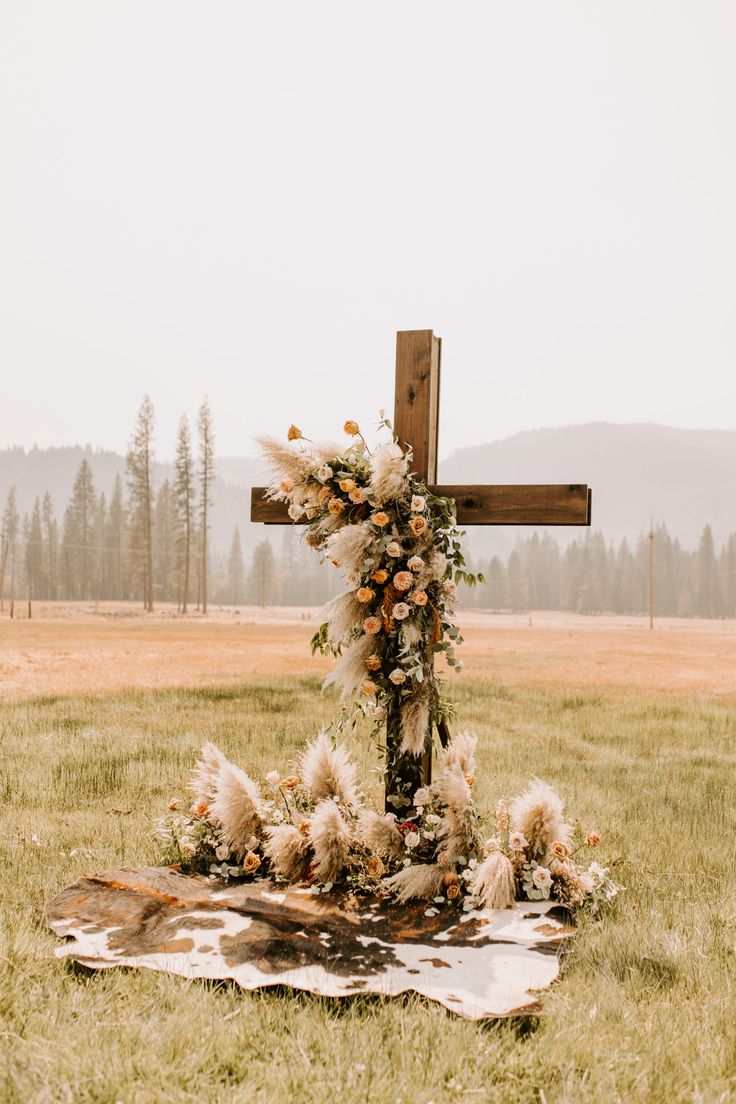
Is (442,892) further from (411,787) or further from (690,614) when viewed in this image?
(690,614)

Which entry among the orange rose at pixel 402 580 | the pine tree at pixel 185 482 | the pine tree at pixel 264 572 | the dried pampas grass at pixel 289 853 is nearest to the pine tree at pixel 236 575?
A: the pine tree at pixel 264 572

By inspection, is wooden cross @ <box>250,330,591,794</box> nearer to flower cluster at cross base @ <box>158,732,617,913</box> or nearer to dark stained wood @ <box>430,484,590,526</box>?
dark stained wood @ <box>430,484,590,526</box>

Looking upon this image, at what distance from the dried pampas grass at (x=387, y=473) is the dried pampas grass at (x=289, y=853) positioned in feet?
7.56

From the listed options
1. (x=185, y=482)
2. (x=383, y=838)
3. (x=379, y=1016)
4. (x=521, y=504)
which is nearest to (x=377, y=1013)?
(x=379, y=1016)

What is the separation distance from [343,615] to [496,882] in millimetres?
1953

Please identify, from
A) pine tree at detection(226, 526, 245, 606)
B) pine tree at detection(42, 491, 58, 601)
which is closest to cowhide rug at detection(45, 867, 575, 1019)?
pine tree at detection(42, 491, 58, 601)

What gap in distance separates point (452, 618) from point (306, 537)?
1218 mm

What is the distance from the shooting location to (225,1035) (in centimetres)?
319

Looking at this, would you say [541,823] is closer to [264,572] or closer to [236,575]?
[264,572]

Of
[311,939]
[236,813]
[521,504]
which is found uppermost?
[521,504]

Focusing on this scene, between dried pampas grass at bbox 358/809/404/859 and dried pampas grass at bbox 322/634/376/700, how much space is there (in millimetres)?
871

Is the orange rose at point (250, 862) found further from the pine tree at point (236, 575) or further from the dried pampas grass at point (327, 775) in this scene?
the pine tree at point (236, 575)

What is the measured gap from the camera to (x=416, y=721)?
528 cm

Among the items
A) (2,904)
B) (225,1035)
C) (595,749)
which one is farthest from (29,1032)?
(595,749)
